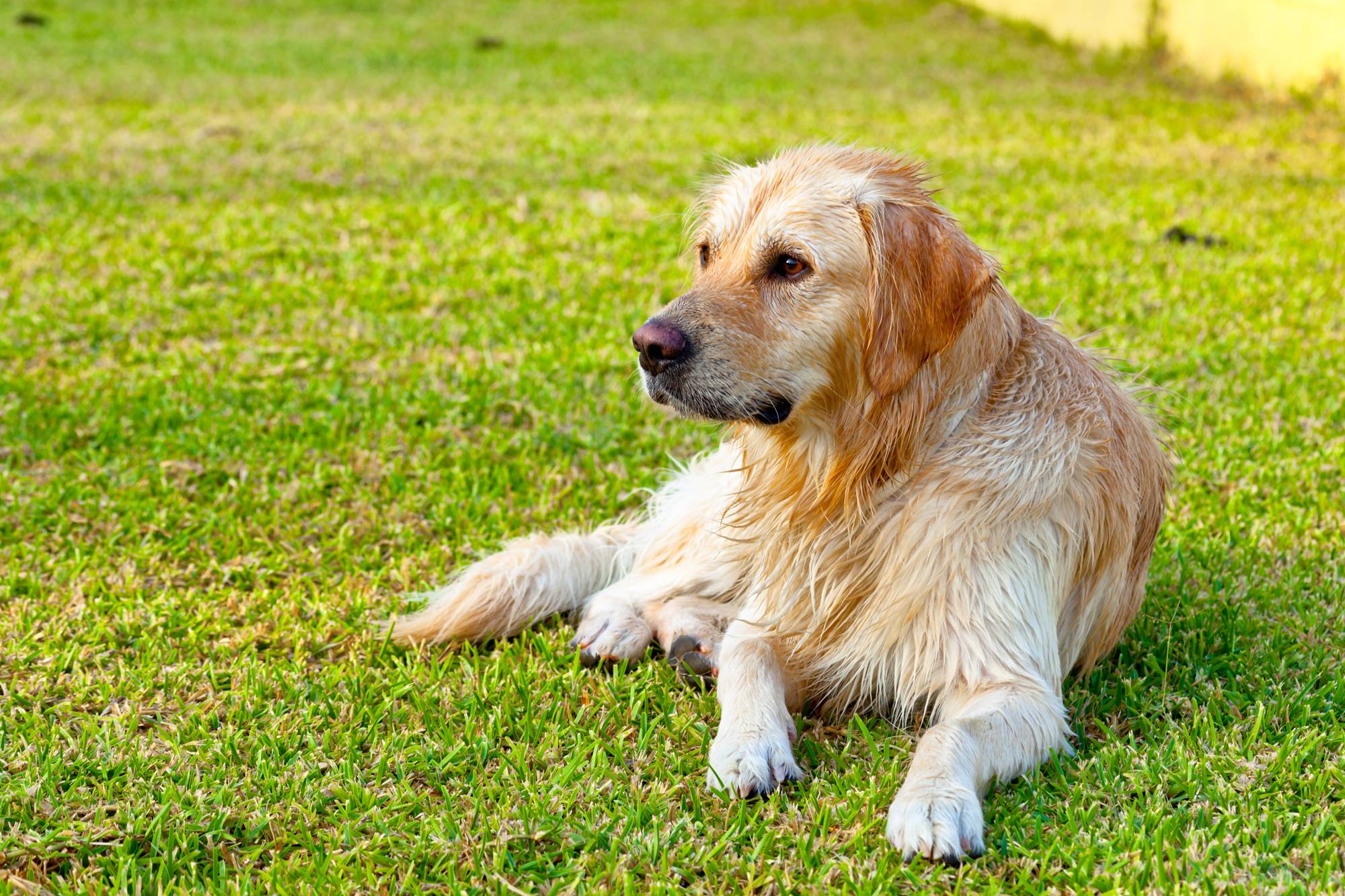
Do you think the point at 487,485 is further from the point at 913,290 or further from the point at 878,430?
the point at 913,290

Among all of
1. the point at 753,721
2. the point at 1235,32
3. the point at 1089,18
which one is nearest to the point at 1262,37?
the point at 1235,32

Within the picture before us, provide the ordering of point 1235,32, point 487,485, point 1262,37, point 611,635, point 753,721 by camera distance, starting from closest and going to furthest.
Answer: point 753,721, point 611,635, point 487,485, point 1262,37, point 1235,32

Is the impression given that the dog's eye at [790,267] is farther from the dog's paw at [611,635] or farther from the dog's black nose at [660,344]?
the dog's paw at [611,635]

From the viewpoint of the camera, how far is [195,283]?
6824mm

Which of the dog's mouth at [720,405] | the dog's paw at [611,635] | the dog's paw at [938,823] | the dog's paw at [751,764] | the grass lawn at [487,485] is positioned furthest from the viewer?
the dog's paw at [611,635]

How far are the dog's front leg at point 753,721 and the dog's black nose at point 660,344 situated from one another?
31.3 inches

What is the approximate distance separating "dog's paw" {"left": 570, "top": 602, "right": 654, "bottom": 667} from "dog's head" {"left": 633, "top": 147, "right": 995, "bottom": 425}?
2.69 feet

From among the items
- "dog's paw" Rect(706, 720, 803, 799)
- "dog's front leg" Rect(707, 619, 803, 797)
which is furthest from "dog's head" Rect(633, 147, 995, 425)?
"dog's paw" Rect(706, 720, 803, 799)

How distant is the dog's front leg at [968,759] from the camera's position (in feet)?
8.55

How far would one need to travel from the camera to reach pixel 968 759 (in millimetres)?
2738

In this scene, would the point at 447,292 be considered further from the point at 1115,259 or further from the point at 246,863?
the point at 246,863

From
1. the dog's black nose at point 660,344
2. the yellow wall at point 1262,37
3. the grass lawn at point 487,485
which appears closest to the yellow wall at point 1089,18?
the yellow wall at point 1262,37

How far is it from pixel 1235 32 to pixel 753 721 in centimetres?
1230

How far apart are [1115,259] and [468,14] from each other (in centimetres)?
1328
